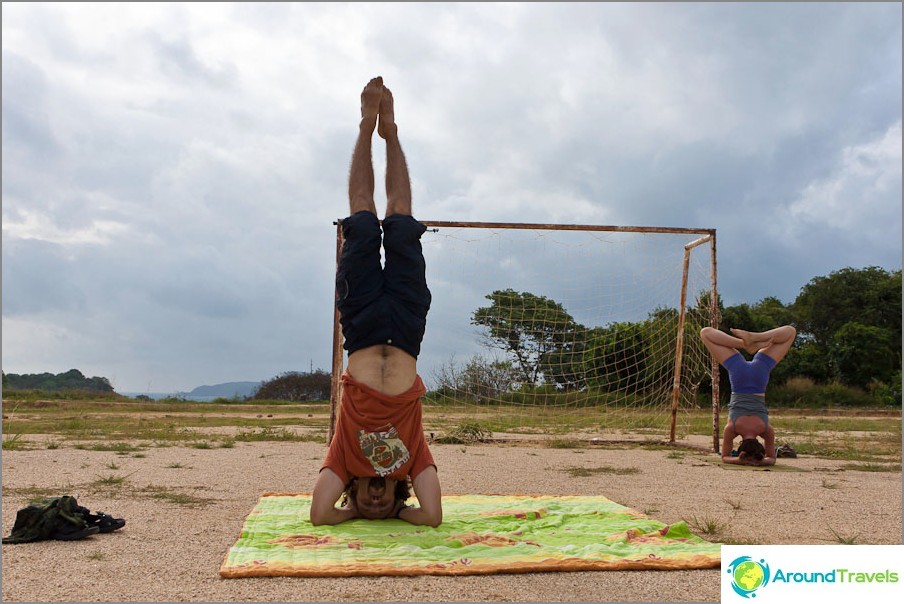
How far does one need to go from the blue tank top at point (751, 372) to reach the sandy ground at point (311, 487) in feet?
3.93

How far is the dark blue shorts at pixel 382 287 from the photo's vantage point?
190 inches

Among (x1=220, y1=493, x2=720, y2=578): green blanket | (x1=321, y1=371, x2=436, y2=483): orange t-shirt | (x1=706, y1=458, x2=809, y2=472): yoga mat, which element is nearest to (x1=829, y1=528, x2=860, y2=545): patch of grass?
(x1=220, y1=493, x2=720, y2=578): green blanket

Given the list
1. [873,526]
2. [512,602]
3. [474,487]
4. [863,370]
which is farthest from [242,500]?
[863,370]

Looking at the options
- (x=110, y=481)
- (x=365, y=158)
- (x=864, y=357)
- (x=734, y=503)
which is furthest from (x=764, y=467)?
(x=864, y=357)

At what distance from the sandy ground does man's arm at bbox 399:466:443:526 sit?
107 centimetres

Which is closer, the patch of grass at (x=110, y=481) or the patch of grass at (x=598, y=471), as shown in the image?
the patch of grass at (x=110, y=481)

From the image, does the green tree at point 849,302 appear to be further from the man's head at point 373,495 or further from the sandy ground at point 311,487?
the man's head at point 373,495

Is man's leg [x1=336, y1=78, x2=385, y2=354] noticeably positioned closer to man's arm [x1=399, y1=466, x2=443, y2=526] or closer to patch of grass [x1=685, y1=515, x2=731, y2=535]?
man's arm [x1=399, y1=466, x2=443, y2=526]

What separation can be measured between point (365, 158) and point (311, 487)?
357 centimetres

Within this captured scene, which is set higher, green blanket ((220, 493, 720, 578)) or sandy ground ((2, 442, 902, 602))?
green blanket ((220, 493, 720, 578))

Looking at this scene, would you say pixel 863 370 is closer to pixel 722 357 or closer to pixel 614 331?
pixel 614 331

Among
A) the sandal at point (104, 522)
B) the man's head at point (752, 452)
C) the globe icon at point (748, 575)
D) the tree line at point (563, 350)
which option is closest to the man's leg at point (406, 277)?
the sandal at point (104, 522)

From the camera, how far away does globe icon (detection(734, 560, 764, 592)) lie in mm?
3143

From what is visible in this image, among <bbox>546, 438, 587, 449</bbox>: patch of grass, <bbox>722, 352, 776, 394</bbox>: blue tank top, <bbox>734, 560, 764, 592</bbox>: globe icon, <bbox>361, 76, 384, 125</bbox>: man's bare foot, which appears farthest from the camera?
<bbox>546, 438, 587, 449</bbox>: patch of grass
